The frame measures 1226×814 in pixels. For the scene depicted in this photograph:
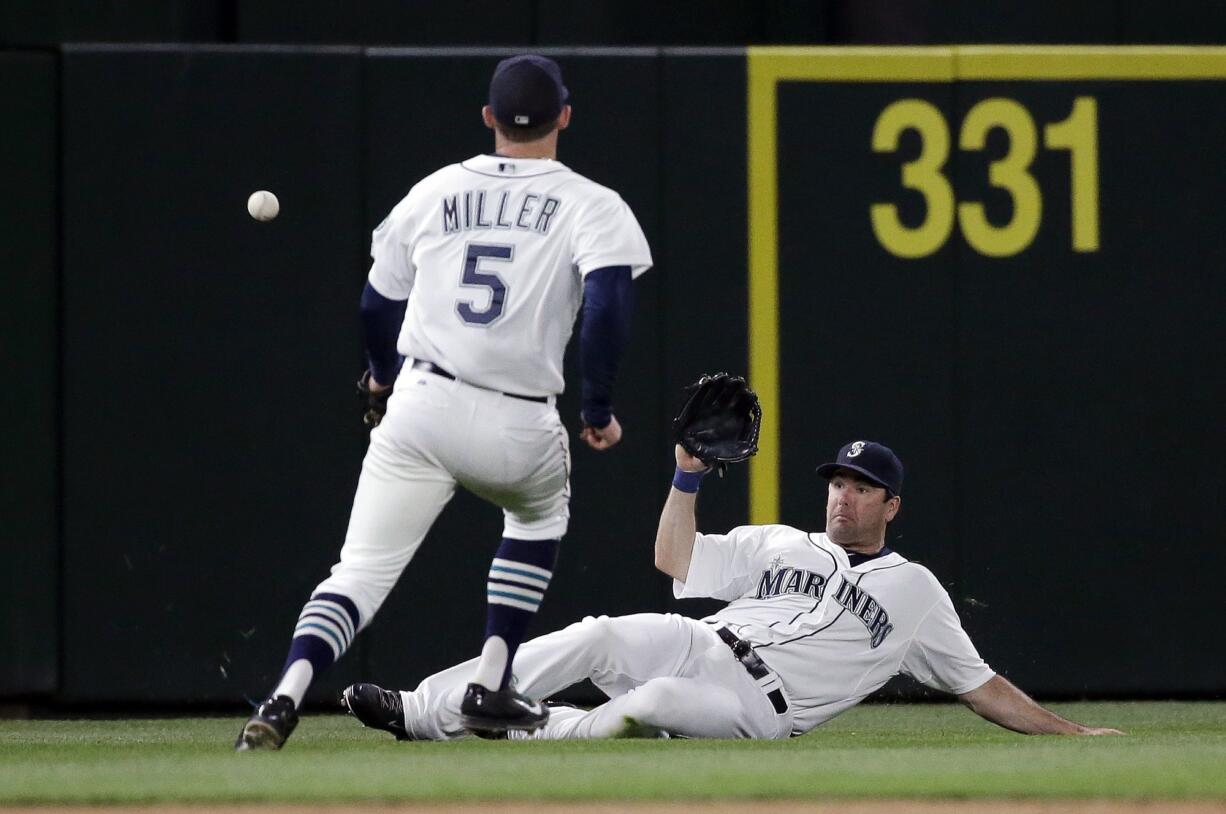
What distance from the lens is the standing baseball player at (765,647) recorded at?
5.16m

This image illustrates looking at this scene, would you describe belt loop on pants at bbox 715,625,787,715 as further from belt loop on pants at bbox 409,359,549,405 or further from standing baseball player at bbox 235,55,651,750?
belt loop on pants at bbox 409,359,549,405

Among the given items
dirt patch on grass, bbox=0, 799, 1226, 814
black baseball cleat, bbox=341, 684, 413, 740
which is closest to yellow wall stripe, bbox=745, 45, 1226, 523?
black baseball cleat, bbox=341, 684, 413, 740

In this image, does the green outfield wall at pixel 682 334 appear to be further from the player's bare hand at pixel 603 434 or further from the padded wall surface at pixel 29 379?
the player's bare hand at pixel 603 434

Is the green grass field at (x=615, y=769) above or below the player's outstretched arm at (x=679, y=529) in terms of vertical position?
below

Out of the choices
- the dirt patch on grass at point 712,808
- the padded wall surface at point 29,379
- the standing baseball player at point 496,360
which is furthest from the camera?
the padded wall surface at point 29,379

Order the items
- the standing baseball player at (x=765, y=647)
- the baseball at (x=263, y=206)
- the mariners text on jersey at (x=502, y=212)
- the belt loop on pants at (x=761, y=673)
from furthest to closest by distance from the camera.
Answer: the baseball at (x=263, y=206) < the belt loop on pants at (x=761, y=673) < the standing baseball player at (x=765, y=647) < the mariners text on jersey at (x=502, y=212)

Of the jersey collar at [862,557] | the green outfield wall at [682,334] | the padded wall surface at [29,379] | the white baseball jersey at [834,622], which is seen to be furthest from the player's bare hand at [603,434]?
the padded wall surface at [29,379]

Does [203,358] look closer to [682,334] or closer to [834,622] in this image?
[682,334]

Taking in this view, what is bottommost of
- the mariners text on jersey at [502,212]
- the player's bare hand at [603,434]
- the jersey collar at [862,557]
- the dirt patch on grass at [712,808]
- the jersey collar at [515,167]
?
the dirt patch on grass at [712,808]

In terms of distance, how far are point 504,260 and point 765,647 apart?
4.40ft

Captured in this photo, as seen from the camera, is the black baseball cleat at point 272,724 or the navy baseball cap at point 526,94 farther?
the navy baseball cap at point 526,94

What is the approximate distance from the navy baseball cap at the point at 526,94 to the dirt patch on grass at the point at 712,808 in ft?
5.82

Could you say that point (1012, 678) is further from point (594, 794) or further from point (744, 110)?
point (594, 794)

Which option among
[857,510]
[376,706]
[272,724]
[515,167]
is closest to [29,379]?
[376,706]
